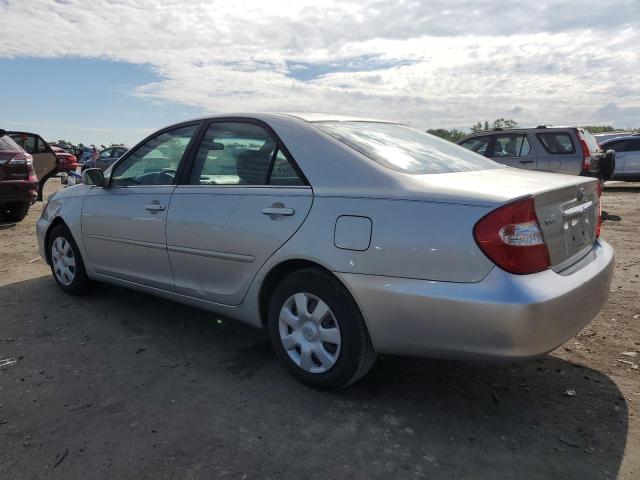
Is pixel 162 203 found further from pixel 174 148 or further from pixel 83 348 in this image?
pixel 83 348

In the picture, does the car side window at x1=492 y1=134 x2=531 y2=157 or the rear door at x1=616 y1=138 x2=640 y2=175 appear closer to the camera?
the car side window at x1=492 y1=134 x2=531 y2=157

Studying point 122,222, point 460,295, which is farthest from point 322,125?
point 122,222

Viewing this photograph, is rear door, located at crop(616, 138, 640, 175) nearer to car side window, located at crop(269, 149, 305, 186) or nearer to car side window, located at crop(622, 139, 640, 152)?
car side window, located at crop(622, 139, 640, 152)

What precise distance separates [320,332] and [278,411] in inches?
18.5

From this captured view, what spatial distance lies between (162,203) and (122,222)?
56 centimetres

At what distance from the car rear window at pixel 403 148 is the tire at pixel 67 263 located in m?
2.76

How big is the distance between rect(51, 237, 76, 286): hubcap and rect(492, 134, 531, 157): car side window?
27.0 ft

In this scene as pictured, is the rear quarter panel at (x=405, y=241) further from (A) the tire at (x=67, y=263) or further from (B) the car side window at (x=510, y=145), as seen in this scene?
(B) the car side window at (x=510, y=145)

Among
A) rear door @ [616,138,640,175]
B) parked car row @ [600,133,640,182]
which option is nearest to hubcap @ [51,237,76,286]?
parked car row @ [600,133,640,182]

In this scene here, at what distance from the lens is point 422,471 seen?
7.63ft

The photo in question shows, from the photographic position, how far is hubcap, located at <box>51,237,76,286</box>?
15.9ft

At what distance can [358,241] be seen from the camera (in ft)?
8.90

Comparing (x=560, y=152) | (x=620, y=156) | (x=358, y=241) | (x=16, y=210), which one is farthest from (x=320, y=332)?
(x=620, y=156)

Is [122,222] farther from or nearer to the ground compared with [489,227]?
nearer to the ground
